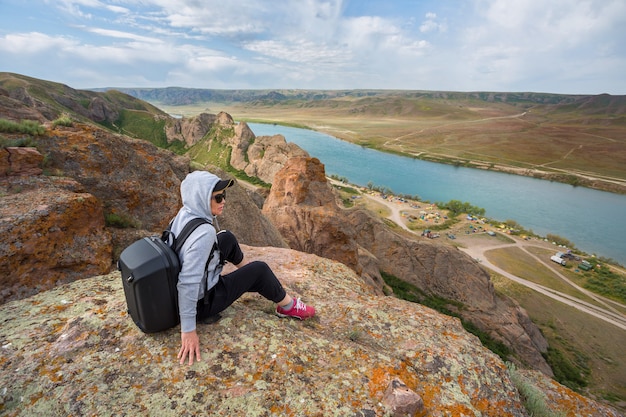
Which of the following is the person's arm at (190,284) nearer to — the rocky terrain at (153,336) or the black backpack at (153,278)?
the black backpack at (153,278)

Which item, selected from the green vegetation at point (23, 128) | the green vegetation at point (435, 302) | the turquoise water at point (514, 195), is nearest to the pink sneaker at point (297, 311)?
the green vegetation at point (23, 128)

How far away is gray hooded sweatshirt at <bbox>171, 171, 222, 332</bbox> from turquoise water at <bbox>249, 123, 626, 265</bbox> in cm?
9752

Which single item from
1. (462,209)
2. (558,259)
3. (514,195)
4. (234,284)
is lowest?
(558,259)

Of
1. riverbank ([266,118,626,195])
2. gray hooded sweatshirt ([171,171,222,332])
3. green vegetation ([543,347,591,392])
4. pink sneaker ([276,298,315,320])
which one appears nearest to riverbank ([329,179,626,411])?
green vegetation ([543,347,591,392])

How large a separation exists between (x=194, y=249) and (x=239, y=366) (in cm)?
184

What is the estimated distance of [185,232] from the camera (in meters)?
4.08

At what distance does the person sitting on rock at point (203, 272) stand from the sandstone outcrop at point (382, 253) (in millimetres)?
16117

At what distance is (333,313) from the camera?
20.3ft

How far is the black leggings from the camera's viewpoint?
15.1ft

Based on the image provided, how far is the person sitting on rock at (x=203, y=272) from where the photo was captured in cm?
392

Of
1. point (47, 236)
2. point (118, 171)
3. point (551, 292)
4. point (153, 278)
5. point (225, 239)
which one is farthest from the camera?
point (551, 292)

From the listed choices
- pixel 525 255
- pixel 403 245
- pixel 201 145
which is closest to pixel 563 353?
pixel 403 245

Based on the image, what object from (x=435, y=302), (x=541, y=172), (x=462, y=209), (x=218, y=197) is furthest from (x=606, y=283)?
(x=541, y=172)

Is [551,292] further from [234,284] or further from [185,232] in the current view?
[185,232]
